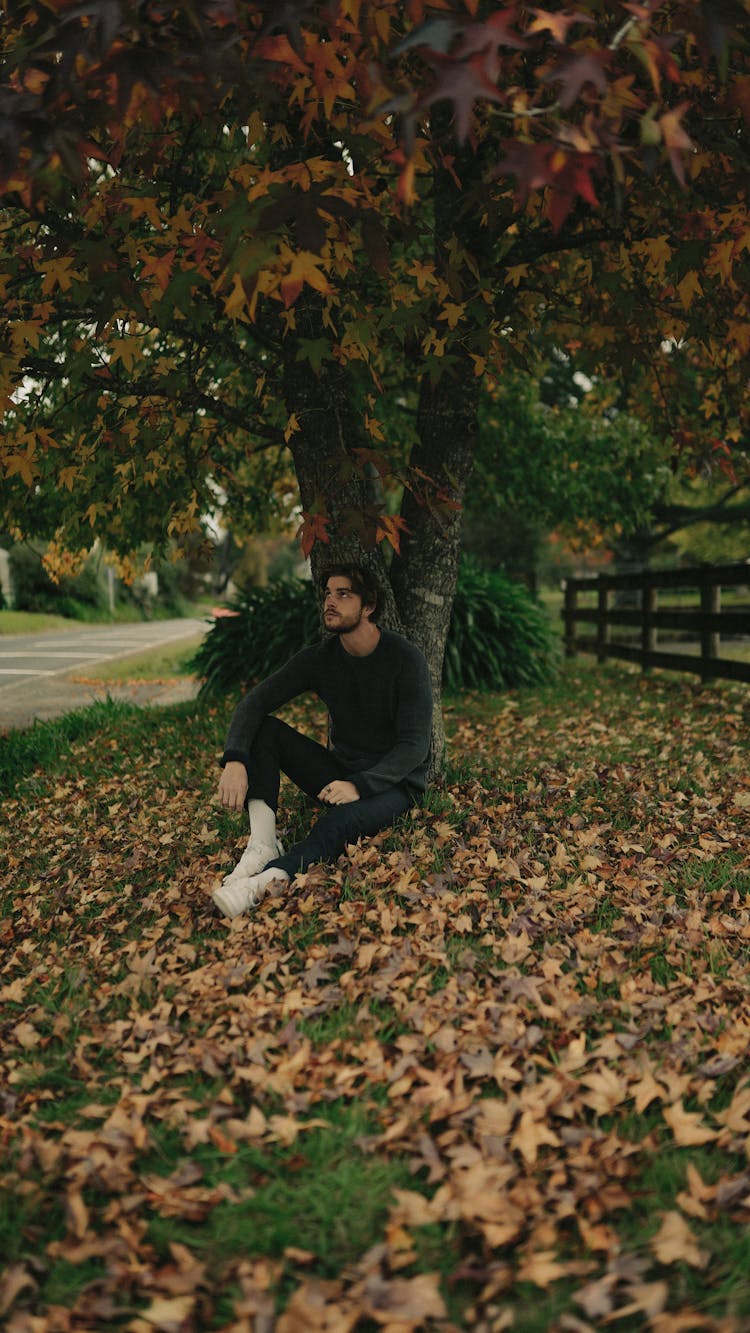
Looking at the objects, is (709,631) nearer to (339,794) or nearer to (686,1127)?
(339,794)

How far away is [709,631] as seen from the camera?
28.9 ft

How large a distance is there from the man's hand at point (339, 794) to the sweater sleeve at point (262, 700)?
44 centimetres

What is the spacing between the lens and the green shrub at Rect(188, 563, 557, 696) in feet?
30.9

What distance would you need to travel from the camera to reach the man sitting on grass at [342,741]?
406 cm

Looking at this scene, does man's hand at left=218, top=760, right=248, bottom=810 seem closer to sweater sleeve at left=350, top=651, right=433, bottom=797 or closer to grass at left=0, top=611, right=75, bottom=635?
sweater sleeve at left=350, top=651, right=433, bottom=797

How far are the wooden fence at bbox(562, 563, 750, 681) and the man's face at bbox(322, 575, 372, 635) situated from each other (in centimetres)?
456

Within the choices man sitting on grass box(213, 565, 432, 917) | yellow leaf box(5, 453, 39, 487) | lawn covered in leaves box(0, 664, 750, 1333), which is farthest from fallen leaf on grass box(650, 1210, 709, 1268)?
yellow leaf box(5, 453, 39, 487)

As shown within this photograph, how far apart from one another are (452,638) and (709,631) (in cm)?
234

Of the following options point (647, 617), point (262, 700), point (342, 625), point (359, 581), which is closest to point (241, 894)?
point (262, 700)

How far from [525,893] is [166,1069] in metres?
1.60

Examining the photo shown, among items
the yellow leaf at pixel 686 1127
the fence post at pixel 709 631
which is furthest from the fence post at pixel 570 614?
the yellow leaf at pixel 686 1127

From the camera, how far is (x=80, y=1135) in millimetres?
2420

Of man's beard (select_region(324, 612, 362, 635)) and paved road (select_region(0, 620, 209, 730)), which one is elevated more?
man's beard (select_region(324, 612, 362, 635))

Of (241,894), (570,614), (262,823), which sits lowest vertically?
(241,894)
